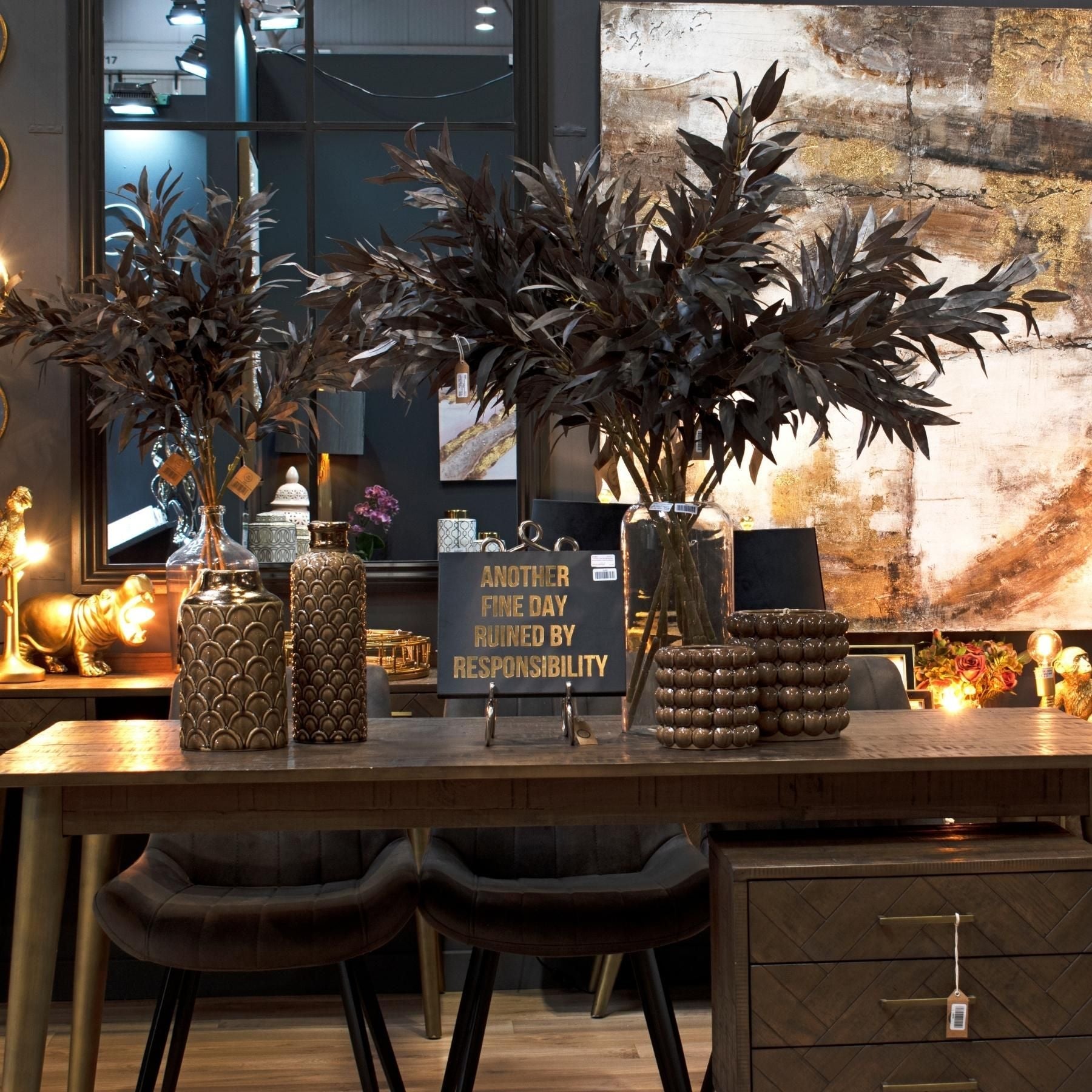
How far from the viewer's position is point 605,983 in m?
3.10

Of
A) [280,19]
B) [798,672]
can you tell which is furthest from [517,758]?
[280,19]

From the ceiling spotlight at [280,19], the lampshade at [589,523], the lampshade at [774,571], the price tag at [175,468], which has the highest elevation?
the ceiling spotlight at [280,19]

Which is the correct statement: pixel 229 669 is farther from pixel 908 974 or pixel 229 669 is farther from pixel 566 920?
pixel 908 974

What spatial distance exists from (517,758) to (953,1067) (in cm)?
68

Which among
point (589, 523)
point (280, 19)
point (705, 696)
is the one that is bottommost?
point (705, 696)

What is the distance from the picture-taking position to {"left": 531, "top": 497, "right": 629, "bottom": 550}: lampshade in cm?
275

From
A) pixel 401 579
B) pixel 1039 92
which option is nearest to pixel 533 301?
pixel 401 579

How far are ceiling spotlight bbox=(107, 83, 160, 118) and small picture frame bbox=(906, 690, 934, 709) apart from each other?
2.66 m

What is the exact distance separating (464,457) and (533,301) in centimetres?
192

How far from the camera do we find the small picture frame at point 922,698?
3309mm

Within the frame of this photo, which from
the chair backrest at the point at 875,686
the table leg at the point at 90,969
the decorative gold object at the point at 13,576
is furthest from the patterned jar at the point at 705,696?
the decorative gold object at the point at 13,576

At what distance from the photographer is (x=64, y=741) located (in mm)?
1815

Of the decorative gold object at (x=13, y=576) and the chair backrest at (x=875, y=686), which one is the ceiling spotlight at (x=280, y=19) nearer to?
the decorative gold object at (x=13, y=576)

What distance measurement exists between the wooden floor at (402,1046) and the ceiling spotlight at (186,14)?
2.90 meters
